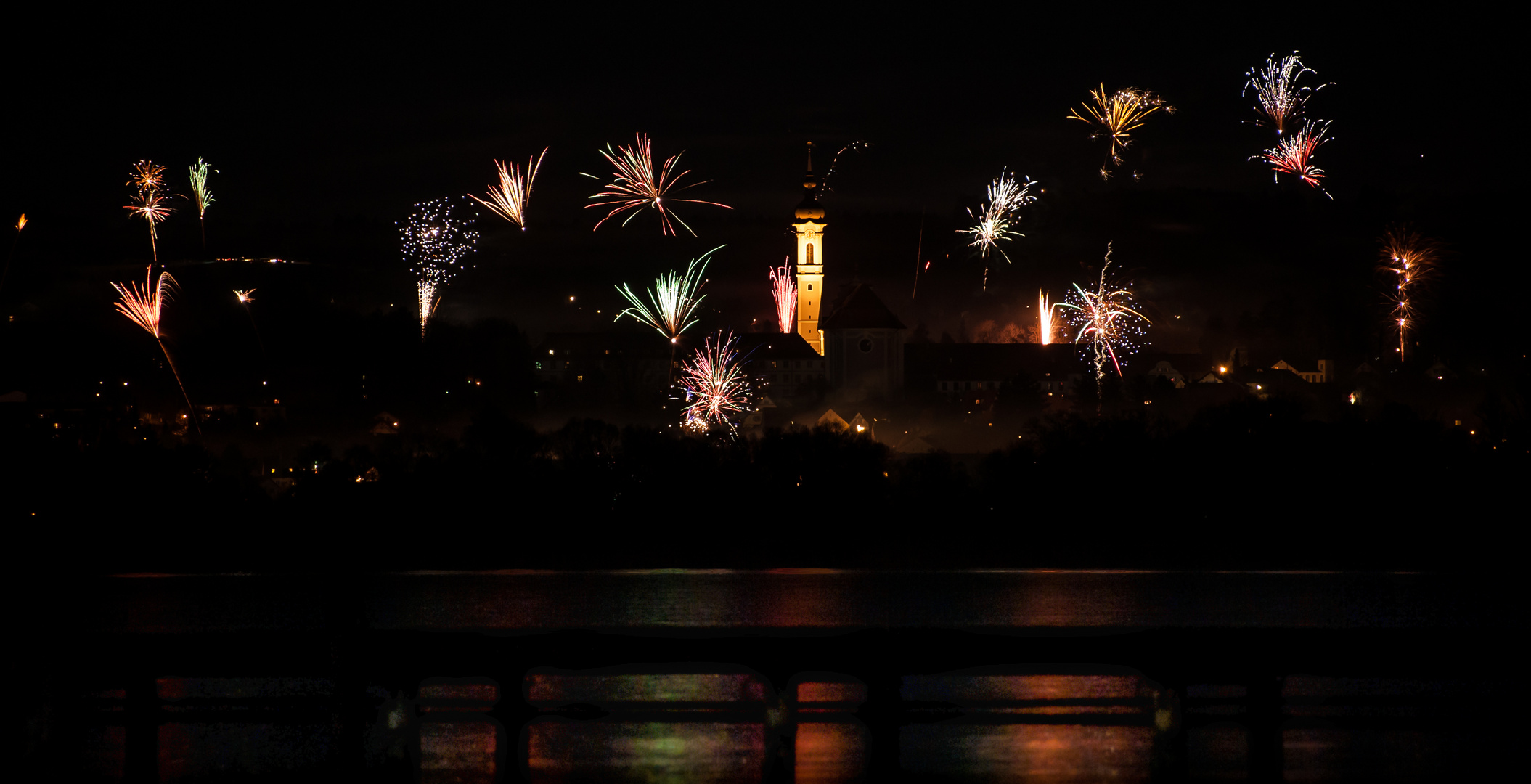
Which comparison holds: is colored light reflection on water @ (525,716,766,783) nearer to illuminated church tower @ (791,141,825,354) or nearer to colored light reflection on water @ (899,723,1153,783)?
colored light reflection on water @ (899,723,1153,783)

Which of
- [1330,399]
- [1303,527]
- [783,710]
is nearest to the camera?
[783,710]

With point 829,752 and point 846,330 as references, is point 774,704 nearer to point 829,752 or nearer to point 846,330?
point 829,752

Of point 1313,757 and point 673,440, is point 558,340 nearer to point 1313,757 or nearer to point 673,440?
point 673,440

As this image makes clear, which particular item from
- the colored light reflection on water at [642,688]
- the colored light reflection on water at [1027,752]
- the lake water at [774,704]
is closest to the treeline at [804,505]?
the colored light reflection on water at [642,688]

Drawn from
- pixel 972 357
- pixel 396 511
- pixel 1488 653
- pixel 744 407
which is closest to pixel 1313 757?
pixel 1488 653

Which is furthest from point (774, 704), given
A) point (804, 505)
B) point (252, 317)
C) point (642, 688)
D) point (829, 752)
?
point (252, 317)

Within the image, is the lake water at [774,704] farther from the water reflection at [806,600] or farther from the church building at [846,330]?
the church building at [846,330]
